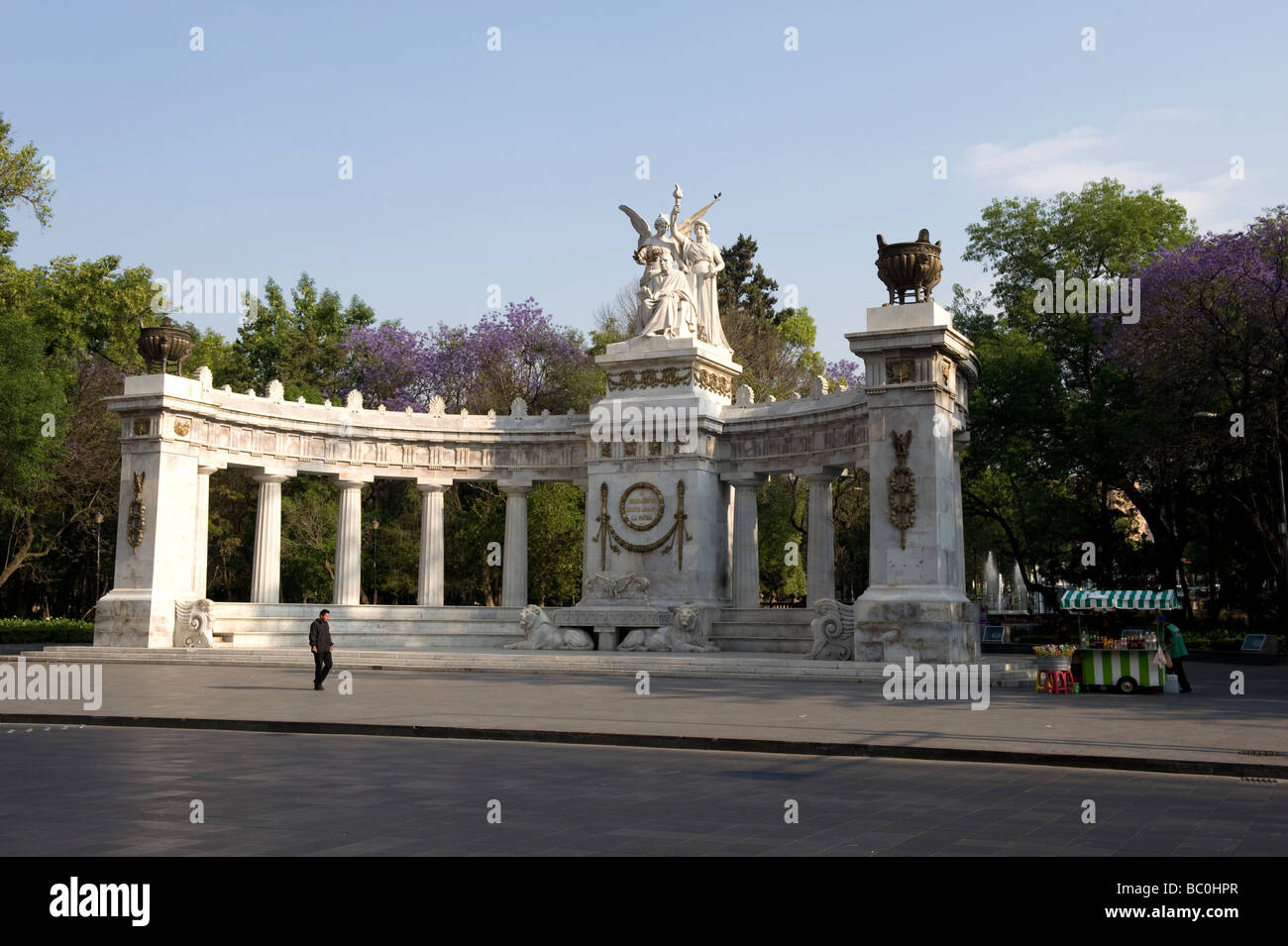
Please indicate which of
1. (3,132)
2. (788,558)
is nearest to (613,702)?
(788,558)

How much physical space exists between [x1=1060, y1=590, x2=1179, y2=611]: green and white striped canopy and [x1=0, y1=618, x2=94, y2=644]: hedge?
3485 centimetres

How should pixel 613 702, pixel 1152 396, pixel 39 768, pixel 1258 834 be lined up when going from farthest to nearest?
pixel 1152 396 → pixel 613 702 → pixel 39 768 → pixel 1258 834

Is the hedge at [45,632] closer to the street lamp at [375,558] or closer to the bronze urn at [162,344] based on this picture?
the bronze urn at [162,344]

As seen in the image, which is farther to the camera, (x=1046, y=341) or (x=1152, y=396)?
(x=1046, y=341)

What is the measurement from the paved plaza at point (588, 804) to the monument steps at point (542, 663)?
44.1 ft

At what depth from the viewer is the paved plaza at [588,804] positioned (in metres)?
10.1

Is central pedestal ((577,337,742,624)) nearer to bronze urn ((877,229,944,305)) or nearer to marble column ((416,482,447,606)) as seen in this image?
marble column ((416,482,447,606))

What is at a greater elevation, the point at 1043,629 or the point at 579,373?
the point at 579,373

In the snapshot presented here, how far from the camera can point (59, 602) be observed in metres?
66.1

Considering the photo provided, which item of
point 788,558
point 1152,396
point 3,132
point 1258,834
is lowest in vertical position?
point 1258,834
